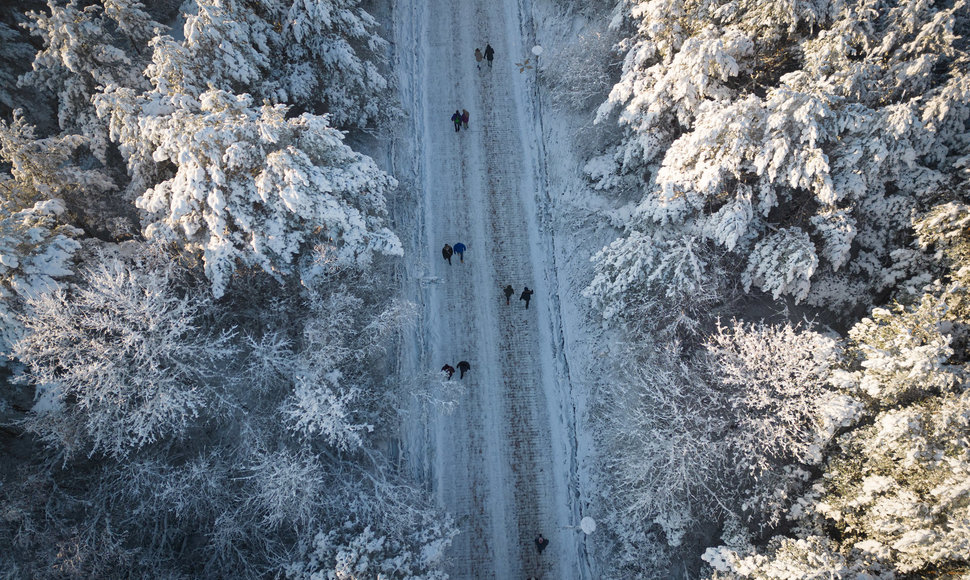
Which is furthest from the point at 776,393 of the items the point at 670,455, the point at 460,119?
the point at 460,119

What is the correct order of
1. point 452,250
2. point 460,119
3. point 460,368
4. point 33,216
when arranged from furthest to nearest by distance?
point 460,119 → point 452,250 → point 460,368 → point 33,216

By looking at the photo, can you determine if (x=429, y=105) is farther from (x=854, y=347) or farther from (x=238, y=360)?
(x=854, y=347)

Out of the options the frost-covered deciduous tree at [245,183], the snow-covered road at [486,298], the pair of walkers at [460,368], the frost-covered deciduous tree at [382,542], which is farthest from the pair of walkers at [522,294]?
the frost-covered deciduous tree at [382,542]

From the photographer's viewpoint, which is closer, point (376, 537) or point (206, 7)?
point (376, 537)

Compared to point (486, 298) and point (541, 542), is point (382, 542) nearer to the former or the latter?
point (541, 542)

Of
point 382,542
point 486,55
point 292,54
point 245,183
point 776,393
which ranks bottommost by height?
point 382,542

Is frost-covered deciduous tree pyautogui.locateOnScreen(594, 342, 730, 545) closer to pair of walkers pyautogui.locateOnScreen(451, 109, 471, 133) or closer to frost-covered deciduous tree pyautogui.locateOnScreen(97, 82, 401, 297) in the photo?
frost-covered deciduous tree pyautogui.locateOnScreen(97, 82, 401, 297)

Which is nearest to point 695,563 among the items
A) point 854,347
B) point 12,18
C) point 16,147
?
point 854,347
